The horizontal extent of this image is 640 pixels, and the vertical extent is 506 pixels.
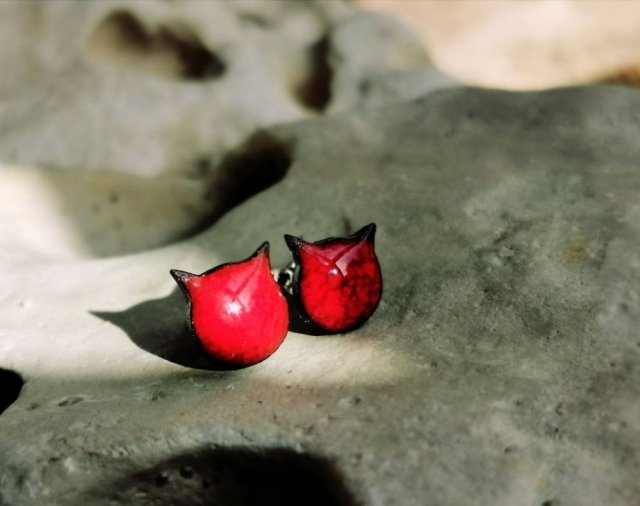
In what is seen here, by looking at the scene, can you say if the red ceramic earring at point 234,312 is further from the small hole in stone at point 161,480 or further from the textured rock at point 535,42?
the textured rock at point 535,42

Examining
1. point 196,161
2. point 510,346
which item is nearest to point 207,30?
point 196,161

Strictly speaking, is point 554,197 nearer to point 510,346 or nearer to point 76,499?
point 510,346

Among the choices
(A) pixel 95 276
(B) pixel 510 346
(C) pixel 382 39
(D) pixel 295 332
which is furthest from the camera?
(C) pixel 382 39

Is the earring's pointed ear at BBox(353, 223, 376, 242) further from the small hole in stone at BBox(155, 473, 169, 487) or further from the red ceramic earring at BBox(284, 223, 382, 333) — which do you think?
the small hole in stone at BBox(155, 473, 169, 487)

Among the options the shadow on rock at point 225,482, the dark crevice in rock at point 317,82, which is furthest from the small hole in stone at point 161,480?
the dark crevice in rock at point 317,82

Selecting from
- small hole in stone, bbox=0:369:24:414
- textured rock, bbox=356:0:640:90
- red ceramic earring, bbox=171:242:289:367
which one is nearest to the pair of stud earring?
red ceramic earring, bbox=171:242:289:367

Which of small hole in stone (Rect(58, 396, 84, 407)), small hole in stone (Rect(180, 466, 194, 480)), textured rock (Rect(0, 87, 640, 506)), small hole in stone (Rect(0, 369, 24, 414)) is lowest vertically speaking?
small hole in stone (Rect(0, 369, 24, 414))

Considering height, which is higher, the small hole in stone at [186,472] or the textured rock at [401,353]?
the textured rock at [401,353]
